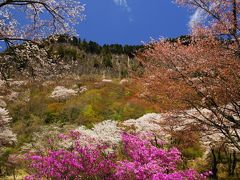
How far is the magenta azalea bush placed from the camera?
14.2 meters

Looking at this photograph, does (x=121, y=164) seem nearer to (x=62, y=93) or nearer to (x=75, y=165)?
(x=75, y=165)

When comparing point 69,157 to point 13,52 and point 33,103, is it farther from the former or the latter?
point 33,103

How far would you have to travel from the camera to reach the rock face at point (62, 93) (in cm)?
6481

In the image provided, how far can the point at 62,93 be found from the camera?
213ft

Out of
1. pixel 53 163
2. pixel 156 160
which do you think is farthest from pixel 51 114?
pixel 156 160

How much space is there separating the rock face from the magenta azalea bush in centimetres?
4598

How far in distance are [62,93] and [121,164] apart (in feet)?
165

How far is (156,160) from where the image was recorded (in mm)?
15078

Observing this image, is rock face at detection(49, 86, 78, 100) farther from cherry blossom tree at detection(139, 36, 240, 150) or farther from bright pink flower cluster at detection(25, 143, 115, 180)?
cherry blossom tree at detection(139, 36, 240, 150)

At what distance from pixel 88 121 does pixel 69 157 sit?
33.5m

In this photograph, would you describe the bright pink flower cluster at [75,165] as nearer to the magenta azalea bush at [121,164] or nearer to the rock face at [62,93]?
the magenta azalea bush at [121,164]

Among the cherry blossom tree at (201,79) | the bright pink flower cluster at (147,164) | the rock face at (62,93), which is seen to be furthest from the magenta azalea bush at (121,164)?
the rock face at (62,93)

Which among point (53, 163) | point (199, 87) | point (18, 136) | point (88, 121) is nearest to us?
point (199, 87)

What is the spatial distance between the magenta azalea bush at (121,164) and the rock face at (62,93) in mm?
45981
